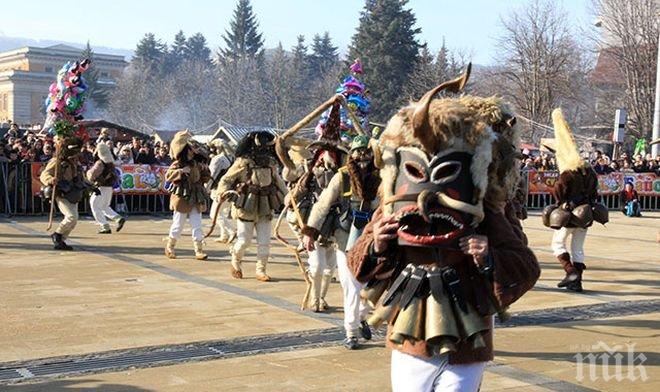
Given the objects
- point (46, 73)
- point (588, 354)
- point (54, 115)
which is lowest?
point (588, 354)

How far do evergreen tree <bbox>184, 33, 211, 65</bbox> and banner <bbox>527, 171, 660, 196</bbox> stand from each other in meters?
102

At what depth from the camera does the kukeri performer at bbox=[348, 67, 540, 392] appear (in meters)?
4.27

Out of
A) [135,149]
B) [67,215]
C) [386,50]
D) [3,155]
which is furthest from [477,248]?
[386,50]

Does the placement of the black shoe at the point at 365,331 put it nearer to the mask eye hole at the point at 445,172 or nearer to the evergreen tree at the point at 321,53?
the mask eye hole at the point at 445,172

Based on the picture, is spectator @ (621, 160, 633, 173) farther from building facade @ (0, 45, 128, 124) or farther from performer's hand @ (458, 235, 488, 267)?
building facade @ (0, 45, 128, 124)

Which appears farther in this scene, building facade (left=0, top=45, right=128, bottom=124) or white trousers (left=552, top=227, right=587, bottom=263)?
building facade (left=0, top=45, right=128, bottom=124)

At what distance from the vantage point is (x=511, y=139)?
4.74 metres

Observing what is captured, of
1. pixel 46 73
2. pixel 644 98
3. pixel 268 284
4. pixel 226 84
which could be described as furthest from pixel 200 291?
pixel 46 73

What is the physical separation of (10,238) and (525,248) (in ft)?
44.8

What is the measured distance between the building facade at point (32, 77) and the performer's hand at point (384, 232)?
3816 inches

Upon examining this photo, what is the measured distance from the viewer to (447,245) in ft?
14.1

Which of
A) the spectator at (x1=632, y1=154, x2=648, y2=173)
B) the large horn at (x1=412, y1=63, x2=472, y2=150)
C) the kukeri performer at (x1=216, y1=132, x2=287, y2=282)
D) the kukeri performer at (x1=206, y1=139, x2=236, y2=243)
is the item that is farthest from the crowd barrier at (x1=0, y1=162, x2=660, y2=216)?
the large horn at (x1=412, y1=63, x2=472, y2=150)

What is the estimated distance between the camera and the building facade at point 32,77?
104m

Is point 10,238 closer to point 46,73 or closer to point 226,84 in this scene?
point 226,84
